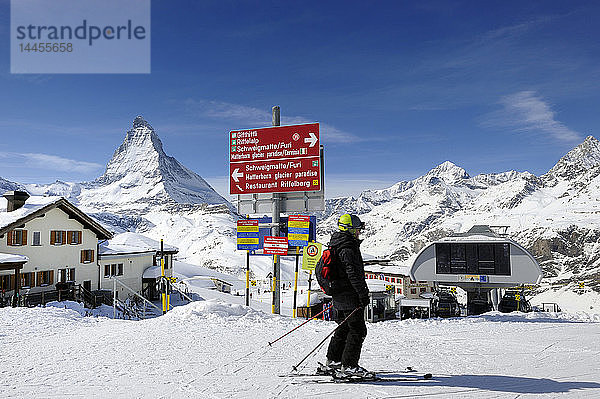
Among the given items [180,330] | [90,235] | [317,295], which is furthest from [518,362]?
[90,235]

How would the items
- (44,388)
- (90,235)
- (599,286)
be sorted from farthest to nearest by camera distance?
(599,286) → (90,235) → (44,388)

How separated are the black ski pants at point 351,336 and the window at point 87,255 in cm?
3322

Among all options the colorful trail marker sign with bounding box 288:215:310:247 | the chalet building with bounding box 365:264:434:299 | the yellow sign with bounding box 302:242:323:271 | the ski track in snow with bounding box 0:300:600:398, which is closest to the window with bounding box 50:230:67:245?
the ski track in snow with bounding box 0:300:600:398

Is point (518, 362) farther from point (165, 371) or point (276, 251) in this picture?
point (276, 251)

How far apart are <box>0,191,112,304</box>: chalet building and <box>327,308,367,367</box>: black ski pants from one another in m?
25.8

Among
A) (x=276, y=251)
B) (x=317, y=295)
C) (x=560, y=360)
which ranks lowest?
(x=317, y=295)

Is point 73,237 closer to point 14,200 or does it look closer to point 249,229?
point 14,200

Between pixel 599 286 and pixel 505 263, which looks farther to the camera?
pixel 599 286

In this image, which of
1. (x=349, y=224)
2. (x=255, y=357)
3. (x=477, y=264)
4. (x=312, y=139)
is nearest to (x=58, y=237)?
(x=312, y=139)

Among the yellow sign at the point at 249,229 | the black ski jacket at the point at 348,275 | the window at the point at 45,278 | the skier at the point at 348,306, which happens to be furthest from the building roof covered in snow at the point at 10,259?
the black ski jacket at the point at 348,275

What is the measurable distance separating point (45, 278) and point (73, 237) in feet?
12.4

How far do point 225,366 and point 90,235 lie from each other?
32994mm

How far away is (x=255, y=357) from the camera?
7.38 meters

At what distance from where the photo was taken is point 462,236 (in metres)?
18.6
